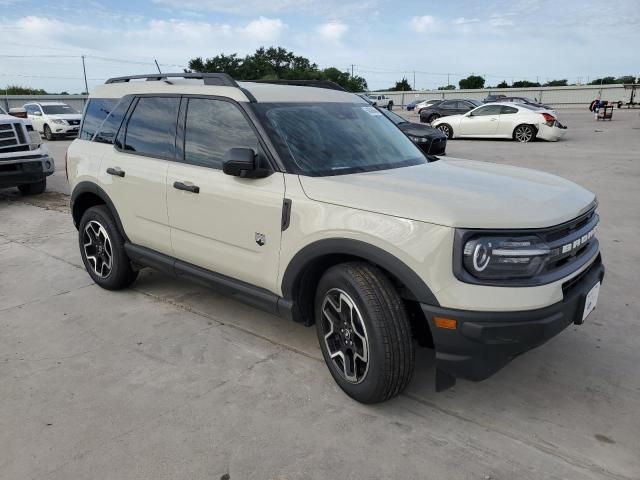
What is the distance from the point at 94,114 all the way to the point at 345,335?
328cm

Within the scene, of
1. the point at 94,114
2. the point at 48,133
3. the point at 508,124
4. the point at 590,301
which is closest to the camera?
the point at 590,301

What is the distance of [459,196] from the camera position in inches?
105

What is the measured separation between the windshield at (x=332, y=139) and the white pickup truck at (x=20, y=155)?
7.08m

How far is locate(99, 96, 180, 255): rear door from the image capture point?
387cm

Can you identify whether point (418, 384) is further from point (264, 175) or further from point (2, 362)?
point (2, 362)

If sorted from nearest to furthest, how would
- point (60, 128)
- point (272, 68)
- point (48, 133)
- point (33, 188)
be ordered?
point (33, 188) → point (60, 128) → point (48, 133) → point (272, 68)

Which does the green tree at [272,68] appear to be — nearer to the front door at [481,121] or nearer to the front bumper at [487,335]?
the front door at [481,121]

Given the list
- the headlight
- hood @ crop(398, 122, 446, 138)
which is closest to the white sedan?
hood @ crop(398, 122, 446, 138)

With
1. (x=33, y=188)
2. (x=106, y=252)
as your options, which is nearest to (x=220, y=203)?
(x=106, y=252)

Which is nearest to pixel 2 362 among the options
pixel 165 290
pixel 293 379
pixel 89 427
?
pixel 89 427

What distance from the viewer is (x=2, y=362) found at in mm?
3482

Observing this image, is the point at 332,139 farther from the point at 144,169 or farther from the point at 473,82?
the point at 473,82

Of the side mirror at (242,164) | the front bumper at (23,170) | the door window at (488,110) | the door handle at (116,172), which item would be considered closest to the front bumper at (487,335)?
the side mirror at (242,164)

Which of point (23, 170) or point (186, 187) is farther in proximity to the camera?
point (23, 170)
